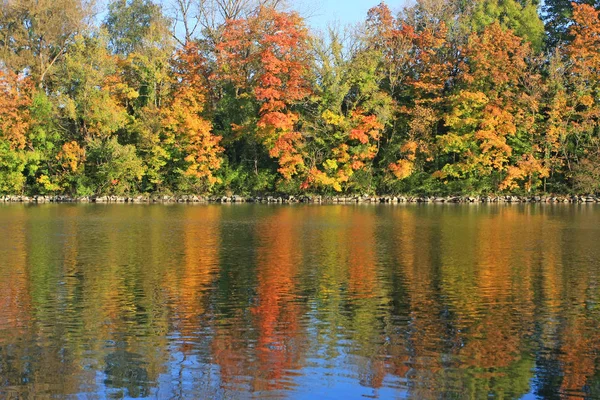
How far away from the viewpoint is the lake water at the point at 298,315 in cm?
963

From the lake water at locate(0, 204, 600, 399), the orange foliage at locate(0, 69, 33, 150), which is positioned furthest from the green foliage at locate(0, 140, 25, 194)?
the lake water at locate(0, 204, 600, 399)

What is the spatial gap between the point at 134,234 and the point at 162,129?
78.2 feet

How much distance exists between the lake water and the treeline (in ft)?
71.7

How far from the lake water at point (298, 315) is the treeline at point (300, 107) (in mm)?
21868

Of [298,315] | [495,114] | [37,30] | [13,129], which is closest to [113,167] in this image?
[13,129]

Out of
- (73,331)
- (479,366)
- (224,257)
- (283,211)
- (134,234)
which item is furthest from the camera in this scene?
(283,211)

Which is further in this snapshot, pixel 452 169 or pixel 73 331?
pixel 452 169

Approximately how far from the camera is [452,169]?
4766 cm

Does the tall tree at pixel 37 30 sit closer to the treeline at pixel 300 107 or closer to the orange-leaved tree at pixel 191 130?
the treeline at pixel 300 107

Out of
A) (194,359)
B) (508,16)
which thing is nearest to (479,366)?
(194,359)

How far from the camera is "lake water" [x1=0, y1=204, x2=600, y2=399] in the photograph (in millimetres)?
9633

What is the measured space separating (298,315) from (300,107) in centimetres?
3689

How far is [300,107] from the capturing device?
49281 millimetres

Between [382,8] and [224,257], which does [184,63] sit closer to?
[382,8]
